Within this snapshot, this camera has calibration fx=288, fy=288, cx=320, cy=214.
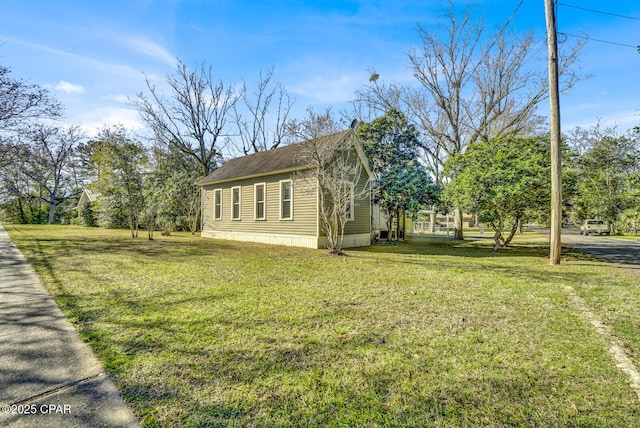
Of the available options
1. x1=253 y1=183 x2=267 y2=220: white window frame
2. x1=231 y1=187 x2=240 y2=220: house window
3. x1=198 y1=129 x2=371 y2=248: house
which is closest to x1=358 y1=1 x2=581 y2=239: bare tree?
x1=198 y1=129 x2=371 y2=248: house

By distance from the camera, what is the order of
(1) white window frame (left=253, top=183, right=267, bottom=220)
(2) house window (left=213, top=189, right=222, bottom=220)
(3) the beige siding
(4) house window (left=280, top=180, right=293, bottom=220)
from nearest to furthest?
1. (3) the beige siding
2. (4) house window (left=280, top=180, right=293, bottom=220)
3. (1) white window frame (left=253, top=183, right=267, bottom=220)
4. (2) house window (left=213, top=189, right=222, bottom=220)

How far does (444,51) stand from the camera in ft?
60.1

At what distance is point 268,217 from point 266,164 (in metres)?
2.76

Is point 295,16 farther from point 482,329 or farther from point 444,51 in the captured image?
point 482,329

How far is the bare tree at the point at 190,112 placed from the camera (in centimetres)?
2366

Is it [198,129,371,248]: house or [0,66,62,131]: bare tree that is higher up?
[0,66,62,131]: bare tree

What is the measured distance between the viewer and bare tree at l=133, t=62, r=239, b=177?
23.7 metres

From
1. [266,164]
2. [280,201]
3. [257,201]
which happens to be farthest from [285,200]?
[266,164]

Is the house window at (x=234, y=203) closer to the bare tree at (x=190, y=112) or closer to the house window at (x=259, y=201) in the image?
the house window at (x=259, y=201)

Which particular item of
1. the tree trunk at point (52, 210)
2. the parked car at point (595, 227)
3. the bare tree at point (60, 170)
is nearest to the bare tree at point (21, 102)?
the bare tree at point (60, 170)

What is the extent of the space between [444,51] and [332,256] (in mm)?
16299

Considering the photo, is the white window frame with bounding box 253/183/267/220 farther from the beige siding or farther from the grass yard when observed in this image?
the grass yard

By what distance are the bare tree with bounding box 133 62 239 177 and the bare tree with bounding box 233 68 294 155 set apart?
3.07m

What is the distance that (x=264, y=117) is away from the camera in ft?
99.3
